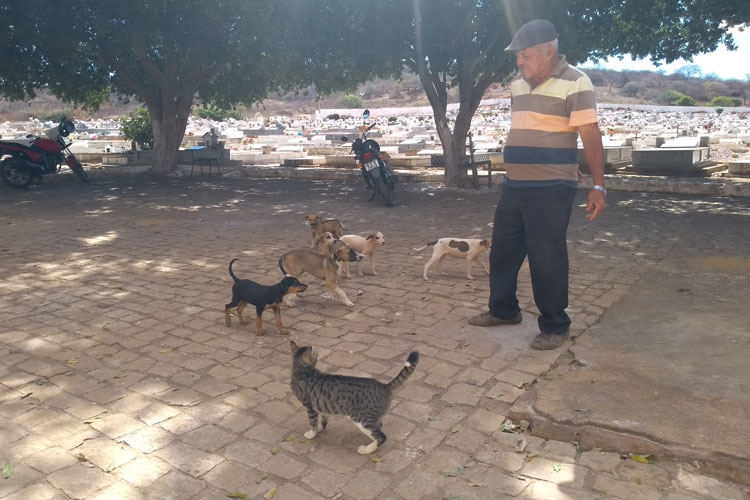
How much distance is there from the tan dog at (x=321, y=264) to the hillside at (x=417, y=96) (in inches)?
2835

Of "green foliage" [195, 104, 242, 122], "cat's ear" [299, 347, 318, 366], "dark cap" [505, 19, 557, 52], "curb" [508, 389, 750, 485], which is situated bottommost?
"curb" [508, 389, 750, 485]

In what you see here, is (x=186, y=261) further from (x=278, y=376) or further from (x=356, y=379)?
(x=356, y=379)

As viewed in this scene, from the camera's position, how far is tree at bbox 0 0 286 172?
42.1 ft

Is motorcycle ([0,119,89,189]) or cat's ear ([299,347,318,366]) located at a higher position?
motorcycle ([0,119,89,189])

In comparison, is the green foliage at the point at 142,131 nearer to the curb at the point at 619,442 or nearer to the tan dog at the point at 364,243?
the tan dog at the point at 364,243

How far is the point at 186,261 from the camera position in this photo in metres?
7.25

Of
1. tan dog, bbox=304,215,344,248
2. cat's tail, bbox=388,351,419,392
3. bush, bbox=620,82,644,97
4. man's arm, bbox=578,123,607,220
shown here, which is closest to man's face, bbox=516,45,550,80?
man's arm, bbox=578,123,607,220

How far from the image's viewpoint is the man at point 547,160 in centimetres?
403

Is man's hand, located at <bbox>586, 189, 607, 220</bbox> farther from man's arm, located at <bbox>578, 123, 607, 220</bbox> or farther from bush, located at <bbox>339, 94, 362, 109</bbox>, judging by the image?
bush, located at <bbox>339, 94, 362, 109</bbox>

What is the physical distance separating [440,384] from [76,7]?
41.3 feet

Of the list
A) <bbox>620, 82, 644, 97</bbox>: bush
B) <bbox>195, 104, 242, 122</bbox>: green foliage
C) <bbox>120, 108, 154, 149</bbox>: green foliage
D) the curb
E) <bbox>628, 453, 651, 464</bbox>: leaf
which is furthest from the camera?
<bbox>620, 82, 644, 97</bbox>: bush

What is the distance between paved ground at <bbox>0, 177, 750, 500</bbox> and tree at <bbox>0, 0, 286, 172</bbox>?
6487 millimetres

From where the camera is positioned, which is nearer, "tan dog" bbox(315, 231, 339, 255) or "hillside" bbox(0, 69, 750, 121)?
"tan dog" bbox(315, 231, 339, 255)

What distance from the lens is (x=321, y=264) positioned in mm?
5527
